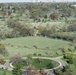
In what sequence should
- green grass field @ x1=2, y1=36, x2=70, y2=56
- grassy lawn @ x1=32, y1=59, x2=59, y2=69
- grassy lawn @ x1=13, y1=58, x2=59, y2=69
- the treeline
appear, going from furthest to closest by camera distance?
the treeline
green grass field @ x1=2, y1=36, x2=70, y2=56
grassy lawn @ x1=32, y1=59, x2=59, y2=69
grassy lawn @ x1=13, y1=58, x2=59, y2=69

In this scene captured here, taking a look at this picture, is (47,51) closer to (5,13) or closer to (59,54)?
(59,54)

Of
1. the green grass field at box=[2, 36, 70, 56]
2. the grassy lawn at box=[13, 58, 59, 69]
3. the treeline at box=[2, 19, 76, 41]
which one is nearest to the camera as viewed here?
the grassy lawn at box=[13, 58, 59, 69]

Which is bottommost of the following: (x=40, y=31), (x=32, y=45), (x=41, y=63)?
(x=40, y=31)

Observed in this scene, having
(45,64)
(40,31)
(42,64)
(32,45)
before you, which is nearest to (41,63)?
(42,64)

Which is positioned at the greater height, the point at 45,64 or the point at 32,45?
the point at 45,64

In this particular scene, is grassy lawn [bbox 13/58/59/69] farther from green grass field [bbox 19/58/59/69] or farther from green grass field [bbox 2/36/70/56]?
green grass field [bbox 2/36/70/56]

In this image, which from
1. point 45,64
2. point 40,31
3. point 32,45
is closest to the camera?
point 45,64

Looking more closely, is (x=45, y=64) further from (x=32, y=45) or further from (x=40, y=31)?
(x=40, y=31)

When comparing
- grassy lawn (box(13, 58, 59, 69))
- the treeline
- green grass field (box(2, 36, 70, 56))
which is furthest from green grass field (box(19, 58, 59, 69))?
the treeline

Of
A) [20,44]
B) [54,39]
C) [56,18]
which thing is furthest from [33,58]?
[56,18]
